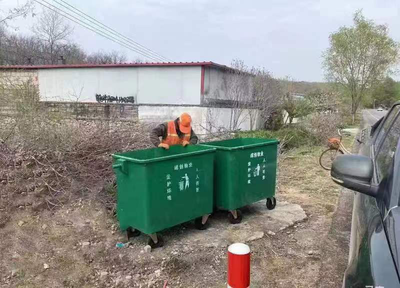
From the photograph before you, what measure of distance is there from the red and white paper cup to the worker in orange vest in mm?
3198

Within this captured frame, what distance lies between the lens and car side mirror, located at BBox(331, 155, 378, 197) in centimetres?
187

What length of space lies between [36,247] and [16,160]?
2.18 m

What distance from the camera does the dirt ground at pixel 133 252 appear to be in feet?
11.8

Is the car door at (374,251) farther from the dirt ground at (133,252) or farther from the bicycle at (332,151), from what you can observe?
the bicycle at (332,151)

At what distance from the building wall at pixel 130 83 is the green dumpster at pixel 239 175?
9.43m

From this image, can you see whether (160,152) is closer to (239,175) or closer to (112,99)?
(239,175)

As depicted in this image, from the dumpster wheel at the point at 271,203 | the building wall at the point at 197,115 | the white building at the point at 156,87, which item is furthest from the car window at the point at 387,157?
the building wall at the point at 197,115

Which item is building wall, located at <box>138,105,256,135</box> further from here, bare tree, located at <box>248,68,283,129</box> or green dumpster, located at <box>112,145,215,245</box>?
green dumpster, located at <box>112,145,215,245</box>

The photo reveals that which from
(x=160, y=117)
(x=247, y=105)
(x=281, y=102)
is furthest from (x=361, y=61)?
(x=160, y=117)

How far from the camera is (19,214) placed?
4730 millimetres

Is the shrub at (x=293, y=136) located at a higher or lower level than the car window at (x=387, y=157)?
lower

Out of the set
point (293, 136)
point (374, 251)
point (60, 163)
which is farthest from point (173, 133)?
point (293, 136)

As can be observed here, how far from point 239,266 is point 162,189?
7.51ft

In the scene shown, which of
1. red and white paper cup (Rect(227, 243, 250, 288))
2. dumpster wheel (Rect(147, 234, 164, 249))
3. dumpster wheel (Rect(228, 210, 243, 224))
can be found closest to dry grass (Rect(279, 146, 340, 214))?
dumpster wheel (Rect(228, 210, 243, 224))
